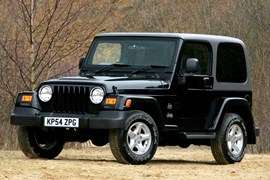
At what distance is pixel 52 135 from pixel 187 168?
218cm

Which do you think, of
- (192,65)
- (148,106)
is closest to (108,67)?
(148,106)

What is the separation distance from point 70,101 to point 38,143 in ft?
3.63

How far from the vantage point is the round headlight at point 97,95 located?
1430cm

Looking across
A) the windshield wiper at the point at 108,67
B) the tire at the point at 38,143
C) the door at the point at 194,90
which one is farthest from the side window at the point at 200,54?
the tire at the point at 38,143

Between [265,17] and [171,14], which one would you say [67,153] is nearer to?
[265,17]

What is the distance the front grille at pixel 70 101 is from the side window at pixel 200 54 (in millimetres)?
1761

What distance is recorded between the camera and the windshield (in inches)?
614

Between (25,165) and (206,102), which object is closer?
(25,165)

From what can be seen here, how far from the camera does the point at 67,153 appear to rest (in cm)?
1773

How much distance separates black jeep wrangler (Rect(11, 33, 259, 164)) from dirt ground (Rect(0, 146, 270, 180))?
0.34m

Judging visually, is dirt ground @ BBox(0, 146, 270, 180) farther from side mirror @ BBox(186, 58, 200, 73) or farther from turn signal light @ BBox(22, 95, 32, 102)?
side mirror @ BBox(186, 58, 200, 73)

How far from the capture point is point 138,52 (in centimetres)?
1579

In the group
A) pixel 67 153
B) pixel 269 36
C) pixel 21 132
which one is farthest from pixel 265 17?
pixel 21 132

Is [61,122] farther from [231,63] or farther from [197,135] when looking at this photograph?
[231,63]
